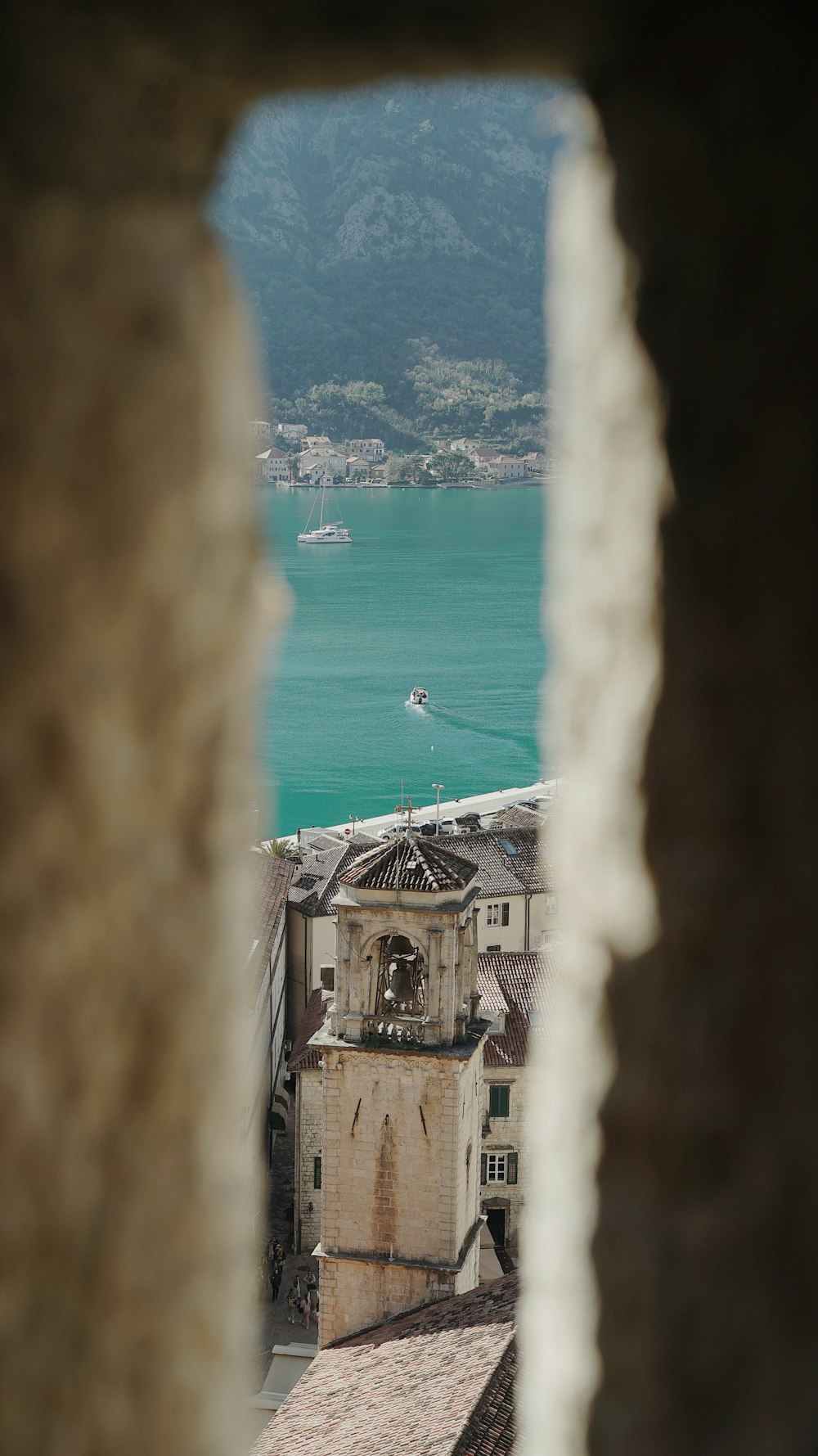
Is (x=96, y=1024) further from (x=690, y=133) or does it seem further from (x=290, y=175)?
(x=290, y=175)

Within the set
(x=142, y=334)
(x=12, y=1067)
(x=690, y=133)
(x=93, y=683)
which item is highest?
(x=690, y=133)

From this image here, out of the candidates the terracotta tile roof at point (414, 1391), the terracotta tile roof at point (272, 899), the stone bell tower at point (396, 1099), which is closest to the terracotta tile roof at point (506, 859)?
the terracotta tile roof at point (272, 899)

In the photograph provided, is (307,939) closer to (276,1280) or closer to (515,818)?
(276,1280)

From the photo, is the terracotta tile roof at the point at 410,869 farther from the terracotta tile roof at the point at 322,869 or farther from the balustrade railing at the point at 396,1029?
the terracotta tile roof at the point at 322,869

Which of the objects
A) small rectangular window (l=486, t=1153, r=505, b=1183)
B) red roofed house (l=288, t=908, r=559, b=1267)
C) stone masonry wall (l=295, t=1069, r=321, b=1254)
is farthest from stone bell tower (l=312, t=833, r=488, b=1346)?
small rectangular window (l=486, t=1153, r=505, b=1183)

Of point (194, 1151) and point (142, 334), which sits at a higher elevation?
point (142, 334)

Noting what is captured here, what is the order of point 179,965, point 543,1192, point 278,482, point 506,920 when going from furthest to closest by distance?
point 278,482
point 506,920
point 543,1192
point 179,965

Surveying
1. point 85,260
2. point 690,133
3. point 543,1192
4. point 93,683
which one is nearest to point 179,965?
point 93,683

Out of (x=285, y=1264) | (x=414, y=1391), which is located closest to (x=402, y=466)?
(x=285, y=1264)
